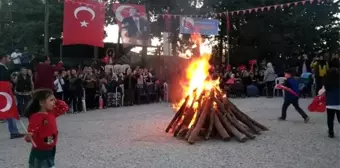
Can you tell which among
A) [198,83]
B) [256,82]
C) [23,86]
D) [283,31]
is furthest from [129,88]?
[283,31]

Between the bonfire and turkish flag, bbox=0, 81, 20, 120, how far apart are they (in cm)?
366

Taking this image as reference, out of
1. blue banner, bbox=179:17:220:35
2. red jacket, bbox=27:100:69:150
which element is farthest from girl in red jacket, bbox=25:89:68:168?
blue banner, bbox=179:17:220:35

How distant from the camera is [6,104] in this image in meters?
9.23

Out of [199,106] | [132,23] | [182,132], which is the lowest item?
[182,132]

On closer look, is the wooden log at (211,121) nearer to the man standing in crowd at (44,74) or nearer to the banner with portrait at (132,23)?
the man standing in crowd at (44,74)

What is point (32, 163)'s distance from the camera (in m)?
4.61

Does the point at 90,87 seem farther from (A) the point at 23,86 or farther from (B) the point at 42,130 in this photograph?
(B) the point at 42,130

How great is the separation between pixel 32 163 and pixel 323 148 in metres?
5.40

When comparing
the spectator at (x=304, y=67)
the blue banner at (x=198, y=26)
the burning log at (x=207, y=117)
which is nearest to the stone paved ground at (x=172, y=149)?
the burning log at (x=207, y=117)

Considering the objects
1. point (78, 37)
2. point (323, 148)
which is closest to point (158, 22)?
point (78, 37)

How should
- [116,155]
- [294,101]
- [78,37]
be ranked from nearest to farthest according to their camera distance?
[116,155] < [294,101] < [78,37]

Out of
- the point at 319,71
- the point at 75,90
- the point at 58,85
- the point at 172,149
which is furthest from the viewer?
the point at 319,71

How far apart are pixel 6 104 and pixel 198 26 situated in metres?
14.5

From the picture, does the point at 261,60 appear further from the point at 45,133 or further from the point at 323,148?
the point at 45,133
